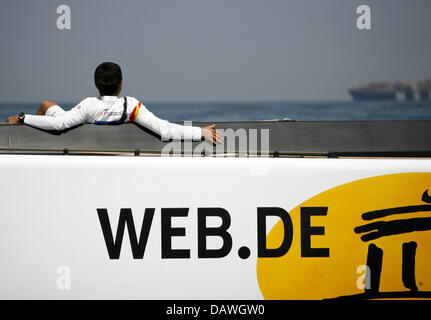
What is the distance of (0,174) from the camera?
2660 millimetres

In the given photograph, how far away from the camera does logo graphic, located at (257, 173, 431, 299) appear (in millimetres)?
2660

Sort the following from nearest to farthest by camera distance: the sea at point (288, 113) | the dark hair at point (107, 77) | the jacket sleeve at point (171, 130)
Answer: the jacket sleeve at point (171, 130) < the dark hair at point (107, 77) < the sea at point (288, 113)

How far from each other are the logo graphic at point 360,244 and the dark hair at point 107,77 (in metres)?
1.11

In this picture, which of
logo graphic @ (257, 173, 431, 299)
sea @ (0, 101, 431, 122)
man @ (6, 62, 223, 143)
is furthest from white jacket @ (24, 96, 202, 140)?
sea @ (0, 101, 431, 122)

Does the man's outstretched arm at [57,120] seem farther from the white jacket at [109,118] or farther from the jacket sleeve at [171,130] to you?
the jacket sleeve at [171,130]

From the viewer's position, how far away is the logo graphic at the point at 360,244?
8.73ft

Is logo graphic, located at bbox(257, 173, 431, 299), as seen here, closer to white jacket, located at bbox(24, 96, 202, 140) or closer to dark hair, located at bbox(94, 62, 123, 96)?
white jacket, located at bbox(24, 96, 202, 140)

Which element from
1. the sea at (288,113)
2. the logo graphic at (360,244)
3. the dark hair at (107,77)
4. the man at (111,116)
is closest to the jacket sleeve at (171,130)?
the man at (111,116)

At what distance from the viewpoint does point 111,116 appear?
9.93 ft

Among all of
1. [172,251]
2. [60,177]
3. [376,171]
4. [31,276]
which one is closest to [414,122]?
[376,171]

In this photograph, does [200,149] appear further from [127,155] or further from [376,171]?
[376,171]

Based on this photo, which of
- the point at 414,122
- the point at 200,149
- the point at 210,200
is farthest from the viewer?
the point at 414,122

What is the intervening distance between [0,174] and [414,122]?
2010mm

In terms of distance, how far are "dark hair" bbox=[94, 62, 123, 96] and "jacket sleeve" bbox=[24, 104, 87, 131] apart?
17 centimetres
